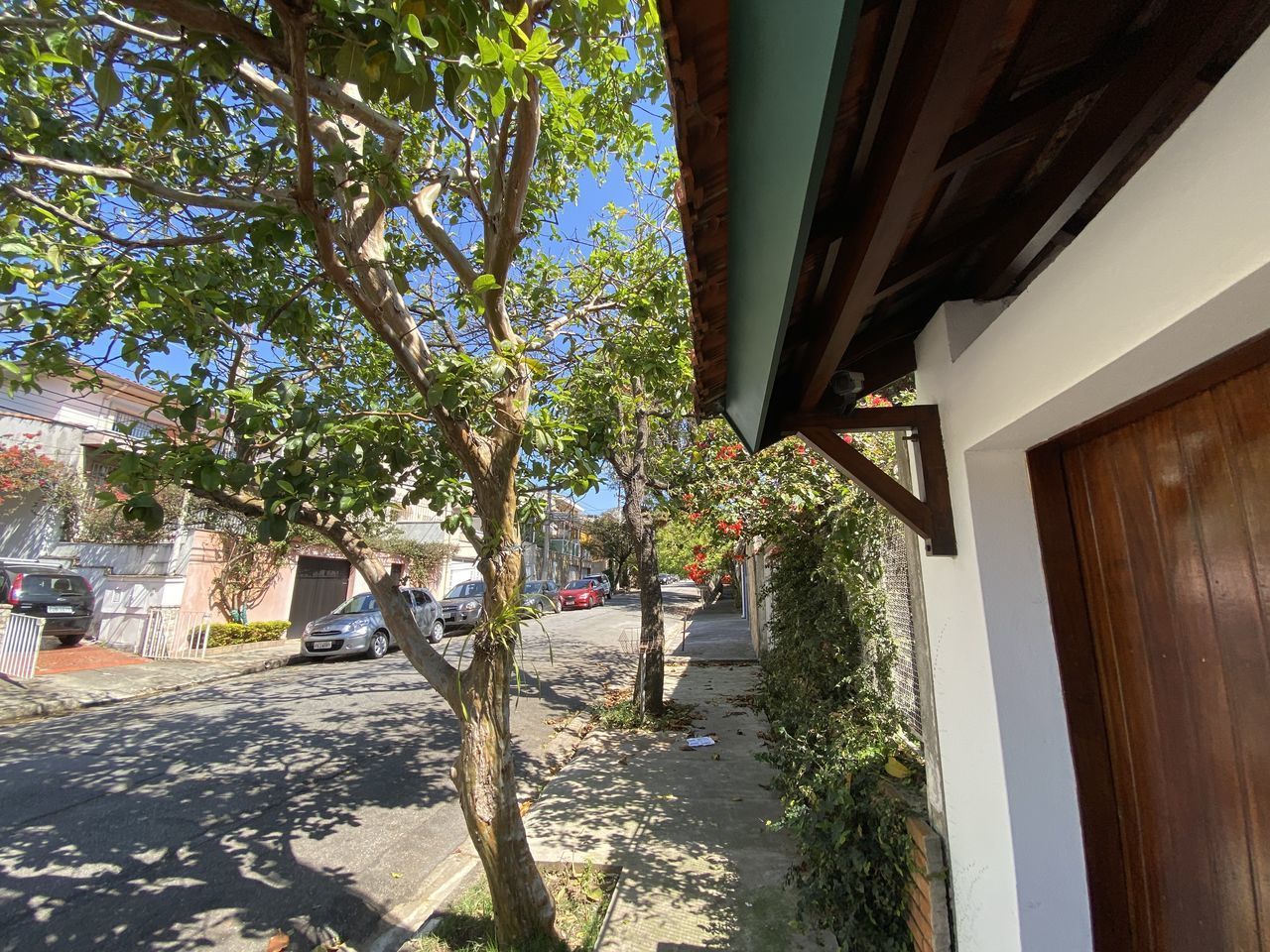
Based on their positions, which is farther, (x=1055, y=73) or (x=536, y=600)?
(x=536, y=600)

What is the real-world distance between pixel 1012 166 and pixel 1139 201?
611 mm

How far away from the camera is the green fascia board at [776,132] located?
0.74 metres

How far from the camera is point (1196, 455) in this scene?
4.82 ft

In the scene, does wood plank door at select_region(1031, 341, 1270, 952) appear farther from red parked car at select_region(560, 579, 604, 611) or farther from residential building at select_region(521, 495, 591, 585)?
residential building at select_region(521, 495, 591, 585)

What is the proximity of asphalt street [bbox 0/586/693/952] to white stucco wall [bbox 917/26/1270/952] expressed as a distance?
2.36 meters

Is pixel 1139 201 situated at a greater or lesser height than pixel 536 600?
greater

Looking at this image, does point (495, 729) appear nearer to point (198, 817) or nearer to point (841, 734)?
point (841, 734)

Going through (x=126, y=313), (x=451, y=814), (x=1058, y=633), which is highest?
(x=126, y=313)

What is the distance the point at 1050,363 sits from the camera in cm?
157

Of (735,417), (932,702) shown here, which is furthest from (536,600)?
(932,702)

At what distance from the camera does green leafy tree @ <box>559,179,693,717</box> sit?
15.9 ft

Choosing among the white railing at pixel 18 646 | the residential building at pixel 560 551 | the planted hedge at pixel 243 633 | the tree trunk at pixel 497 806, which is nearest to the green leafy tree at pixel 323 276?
the tree trunk at pixel 497 806

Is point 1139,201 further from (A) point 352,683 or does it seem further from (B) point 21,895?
(A) point 352,683

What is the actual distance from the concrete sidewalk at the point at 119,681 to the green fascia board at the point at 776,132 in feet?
35.9
